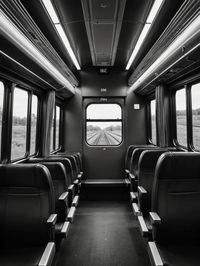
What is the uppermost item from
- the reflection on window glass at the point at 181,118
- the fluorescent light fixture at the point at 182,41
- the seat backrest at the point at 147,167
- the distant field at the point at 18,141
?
the fluorescent light fixture at the point at 182,41

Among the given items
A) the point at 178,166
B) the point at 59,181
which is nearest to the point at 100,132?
the point at 59,181

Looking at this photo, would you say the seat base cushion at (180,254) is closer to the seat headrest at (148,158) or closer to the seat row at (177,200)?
the seat row at (177,200)

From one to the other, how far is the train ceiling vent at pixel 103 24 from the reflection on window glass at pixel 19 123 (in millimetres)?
1494

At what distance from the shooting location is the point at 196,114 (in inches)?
131

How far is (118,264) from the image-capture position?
238cm

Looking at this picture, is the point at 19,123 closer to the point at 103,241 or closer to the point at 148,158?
the point at 148,158

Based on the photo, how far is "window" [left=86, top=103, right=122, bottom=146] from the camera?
536 centimetres

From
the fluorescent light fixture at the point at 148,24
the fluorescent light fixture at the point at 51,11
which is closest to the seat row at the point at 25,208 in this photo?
the fluorescent light fixture at the point at 51,11

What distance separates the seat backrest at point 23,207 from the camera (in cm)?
183

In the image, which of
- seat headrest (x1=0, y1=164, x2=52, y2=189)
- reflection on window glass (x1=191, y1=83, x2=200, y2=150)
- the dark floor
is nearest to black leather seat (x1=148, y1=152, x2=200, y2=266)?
the dark floor

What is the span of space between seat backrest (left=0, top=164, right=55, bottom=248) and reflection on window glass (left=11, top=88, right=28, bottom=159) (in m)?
1.20

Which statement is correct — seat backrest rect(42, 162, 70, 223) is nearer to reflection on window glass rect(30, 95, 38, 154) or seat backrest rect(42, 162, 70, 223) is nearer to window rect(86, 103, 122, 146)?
reflection on window glass rect(30, 95, 38, 154)

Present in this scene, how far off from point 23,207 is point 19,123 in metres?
1.70

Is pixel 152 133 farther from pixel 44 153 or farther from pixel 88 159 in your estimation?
pixel 44 153
